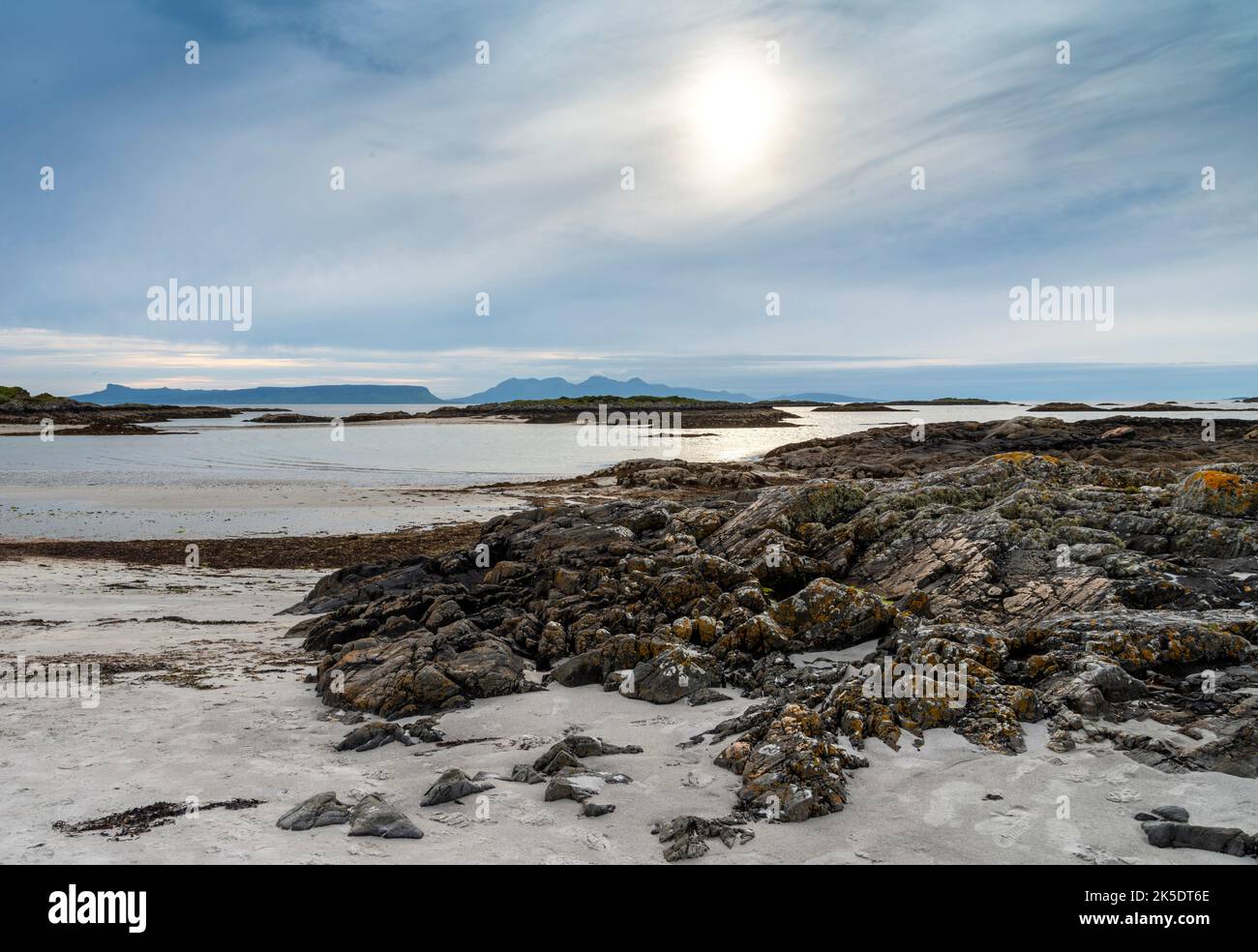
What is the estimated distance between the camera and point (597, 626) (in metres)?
13.5

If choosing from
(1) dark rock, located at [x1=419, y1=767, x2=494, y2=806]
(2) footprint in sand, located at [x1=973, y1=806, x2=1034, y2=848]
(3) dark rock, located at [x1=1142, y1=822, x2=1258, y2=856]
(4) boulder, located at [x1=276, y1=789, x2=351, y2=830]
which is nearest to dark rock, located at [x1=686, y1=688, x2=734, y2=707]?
(1) dark rock, located at [x1=419, y1=767, x2=494, y2=806]

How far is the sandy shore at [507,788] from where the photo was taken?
21.8ft

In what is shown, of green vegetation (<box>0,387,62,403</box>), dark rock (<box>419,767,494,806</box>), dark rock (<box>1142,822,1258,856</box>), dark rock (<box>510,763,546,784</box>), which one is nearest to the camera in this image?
dark rock (<box>1142,822,1258,856</box>)

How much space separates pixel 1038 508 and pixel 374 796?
42.4ft

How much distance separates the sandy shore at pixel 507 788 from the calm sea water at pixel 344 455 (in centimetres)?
4222

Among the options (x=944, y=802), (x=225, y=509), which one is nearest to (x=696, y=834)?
(x=944, y=802)

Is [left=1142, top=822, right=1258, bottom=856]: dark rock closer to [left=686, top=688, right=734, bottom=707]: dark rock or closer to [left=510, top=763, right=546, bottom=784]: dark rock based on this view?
[left=686, top=688, right=734, bottom=707]: dark rock

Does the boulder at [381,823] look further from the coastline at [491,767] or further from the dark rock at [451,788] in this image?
the dark rock at [451,788]

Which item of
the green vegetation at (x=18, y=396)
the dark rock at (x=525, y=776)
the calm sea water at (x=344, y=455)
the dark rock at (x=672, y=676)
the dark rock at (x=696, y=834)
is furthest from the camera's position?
the green vegetation at (x=18, y=396)

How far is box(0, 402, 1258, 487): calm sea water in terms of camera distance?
55.5 meters

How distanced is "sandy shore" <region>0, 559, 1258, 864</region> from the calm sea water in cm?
4222

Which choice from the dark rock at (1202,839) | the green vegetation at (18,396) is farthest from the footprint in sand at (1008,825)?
the green vegetation at (18,396)
